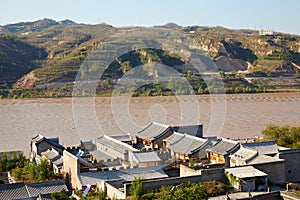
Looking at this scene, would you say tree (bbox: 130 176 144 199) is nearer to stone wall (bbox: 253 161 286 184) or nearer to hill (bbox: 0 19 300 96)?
stone wall (bbox: 253 161 286 184)

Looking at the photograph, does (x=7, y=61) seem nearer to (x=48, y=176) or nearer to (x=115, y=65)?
(x=115, y=65)

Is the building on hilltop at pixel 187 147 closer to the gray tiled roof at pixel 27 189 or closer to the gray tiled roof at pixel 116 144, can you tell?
the gray tiled roof at pixel 116 144

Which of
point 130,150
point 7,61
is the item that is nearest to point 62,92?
point 7,61

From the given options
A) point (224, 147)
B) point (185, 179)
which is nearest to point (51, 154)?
point (224, 147)

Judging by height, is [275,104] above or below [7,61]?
below

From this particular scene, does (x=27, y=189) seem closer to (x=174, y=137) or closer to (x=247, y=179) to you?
(x=247, y=179)

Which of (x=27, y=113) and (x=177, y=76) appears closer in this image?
(x=27, y=113)
